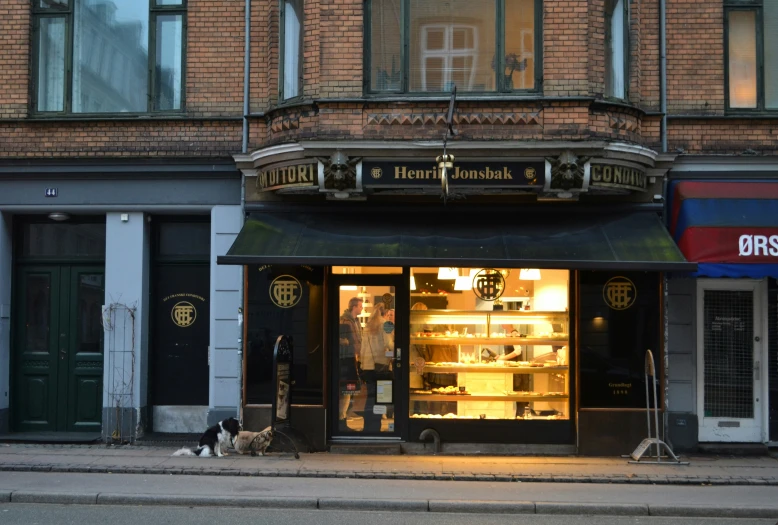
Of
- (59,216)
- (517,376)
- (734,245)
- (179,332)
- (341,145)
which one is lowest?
(517,376)

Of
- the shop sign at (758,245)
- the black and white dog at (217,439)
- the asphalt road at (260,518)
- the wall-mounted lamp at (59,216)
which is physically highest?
the wall-mounted lamp at (59,216)

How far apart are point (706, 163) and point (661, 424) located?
4032 millimetres

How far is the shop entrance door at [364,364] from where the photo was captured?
42.6 ft

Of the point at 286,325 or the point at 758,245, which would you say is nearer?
the point at 758,245

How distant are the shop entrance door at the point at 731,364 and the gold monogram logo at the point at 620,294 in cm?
119

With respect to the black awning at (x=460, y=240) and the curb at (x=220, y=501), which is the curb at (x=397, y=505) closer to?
the curb at (x=220, y=501)

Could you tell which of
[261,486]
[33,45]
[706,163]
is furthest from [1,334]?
[706,163]

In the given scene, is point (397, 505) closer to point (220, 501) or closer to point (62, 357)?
point (220, 501)

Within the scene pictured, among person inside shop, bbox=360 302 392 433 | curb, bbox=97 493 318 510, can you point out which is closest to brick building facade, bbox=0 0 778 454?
person inside shop, bbox=360 302 392 433

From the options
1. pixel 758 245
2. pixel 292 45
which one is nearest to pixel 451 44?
pixel 292 45

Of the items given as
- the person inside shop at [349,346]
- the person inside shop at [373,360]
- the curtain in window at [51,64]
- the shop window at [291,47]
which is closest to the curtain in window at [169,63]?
Answer: the curtain in window at [51,64]

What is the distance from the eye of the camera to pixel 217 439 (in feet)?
39.7

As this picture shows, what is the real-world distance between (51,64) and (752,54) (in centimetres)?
1128

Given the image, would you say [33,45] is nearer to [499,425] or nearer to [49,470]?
[49,470]
